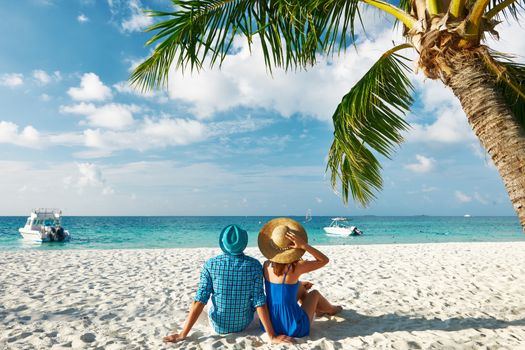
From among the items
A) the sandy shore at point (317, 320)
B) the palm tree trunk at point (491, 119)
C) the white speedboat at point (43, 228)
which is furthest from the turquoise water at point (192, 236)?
the palm tree trunk at point (491, 119)

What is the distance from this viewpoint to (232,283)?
3100 millimetres

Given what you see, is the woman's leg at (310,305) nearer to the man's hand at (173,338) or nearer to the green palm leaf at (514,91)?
the man's hand at (173,338)

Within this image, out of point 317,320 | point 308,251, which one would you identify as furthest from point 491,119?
point 317,320

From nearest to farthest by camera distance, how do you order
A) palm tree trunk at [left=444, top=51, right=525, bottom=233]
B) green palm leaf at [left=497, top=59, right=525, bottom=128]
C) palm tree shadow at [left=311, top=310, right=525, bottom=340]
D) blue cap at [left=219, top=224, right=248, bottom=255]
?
palm tree trunk at [left=444, top=51, right=525, bottom=233]
blue cap at [left=219, top=224, right=248, bottom=255]
palm tree shadow at [left=311, top=310, right=525, bottom=340]
green palm leaf at [left=497, top=59, right=525, bottom=128]

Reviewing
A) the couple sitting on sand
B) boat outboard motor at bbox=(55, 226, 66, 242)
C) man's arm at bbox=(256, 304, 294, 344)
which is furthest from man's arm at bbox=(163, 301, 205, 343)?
boat outboard motor at bbox=(55, 226, 66, 242)

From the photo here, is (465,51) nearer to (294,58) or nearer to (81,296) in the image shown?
(294,58)

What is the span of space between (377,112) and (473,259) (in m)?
6.72

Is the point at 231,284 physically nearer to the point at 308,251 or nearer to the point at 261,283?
the point at 261,283

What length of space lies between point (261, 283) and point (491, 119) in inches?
84.6

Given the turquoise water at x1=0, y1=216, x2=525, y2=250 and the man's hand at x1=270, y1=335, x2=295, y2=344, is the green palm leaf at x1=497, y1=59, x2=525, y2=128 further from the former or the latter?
the turquoise water at x1=0, y1=216, x2=525, y2=250

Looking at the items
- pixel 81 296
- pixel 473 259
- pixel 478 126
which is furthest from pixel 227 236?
pixel 473 259

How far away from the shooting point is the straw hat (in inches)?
121

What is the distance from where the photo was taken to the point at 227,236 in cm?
306

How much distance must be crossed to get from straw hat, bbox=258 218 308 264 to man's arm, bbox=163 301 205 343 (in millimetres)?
698
